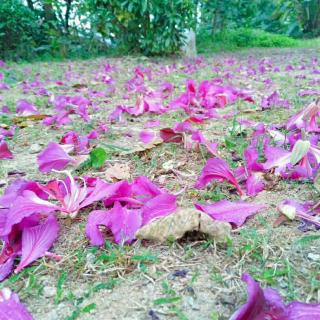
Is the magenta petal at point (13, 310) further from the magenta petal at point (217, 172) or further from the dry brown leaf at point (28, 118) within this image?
the dry brown leaf at point (28, 118)

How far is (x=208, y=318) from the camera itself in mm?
769

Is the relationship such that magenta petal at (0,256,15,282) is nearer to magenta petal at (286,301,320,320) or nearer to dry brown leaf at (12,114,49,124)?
magenta petal at (286,301,320,320)

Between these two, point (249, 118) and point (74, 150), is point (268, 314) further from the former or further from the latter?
point (249, 118)

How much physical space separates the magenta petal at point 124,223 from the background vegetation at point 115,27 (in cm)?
548

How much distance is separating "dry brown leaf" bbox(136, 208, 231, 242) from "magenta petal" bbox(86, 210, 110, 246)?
9 centimetres

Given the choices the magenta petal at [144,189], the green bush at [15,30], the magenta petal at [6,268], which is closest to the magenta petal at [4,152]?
the magenta petal at [144,189]

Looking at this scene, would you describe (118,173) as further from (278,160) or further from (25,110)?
(25,110)

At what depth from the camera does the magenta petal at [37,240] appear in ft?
3.09

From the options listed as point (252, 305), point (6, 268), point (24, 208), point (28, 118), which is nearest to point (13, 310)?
point (6, 268)

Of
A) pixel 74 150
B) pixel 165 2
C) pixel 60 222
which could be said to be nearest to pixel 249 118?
pixel 74 150

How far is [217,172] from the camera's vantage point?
1.26 metres

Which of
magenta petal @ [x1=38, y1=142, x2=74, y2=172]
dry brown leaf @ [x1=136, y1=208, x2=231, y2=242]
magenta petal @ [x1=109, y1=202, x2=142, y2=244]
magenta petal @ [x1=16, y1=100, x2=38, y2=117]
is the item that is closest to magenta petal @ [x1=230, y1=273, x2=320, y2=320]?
dry brown leaf @ [x1=136, y1=208, x2=231, y2=242]

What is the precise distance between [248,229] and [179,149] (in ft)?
2.44

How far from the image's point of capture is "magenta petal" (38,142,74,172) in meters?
1.46
